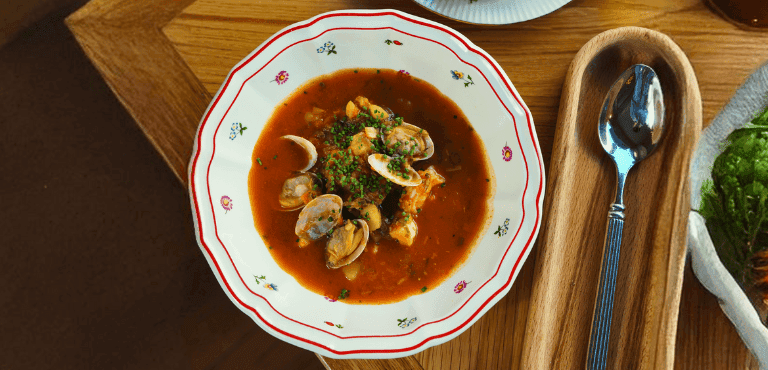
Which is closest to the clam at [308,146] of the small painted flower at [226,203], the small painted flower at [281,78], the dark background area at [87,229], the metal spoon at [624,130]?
the small painted flower at [281,78]

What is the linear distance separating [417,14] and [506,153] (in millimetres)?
663

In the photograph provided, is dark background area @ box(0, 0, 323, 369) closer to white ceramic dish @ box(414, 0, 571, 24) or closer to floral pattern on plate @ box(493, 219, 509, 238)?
floral pattern on plate @ box(493, 219, 509, 238)

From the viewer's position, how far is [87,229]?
2887 millimetres

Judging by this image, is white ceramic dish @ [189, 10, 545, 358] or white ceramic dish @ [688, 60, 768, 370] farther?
white ceramic dish @ [688, 60, 768, 370]

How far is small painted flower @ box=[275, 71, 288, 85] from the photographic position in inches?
70.9

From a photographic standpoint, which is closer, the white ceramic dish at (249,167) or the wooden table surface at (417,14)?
the white ceramic dish at (249,167)

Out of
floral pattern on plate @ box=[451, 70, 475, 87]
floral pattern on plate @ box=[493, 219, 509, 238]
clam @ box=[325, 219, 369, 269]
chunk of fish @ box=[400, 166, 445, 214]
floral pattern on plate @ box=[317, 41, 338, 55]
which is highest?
floral pattern on plate @ box=[317, 41, 338, 55]

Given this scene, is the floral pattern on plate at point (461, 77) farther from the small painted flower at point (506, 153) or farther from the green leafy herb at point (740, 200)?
the green leafy herb at point (740, 200)

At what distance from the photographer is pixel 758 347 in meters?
1.81

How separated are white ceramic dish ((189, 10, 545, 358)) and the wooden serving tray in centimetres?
19

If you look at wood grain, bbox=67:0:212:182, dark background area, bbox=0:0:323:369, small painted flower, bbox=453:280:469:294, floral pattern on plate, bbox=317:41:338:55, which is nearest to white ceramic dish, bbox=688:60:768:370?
small painted flower, bbox=453:280:469:294

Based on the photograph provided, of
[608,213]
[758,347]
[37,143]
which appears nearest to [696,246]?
[608,213]

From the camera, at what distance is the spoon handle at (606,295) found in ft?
5.72

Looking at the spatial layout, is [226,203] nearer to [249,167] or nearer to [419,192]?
[249,167]
